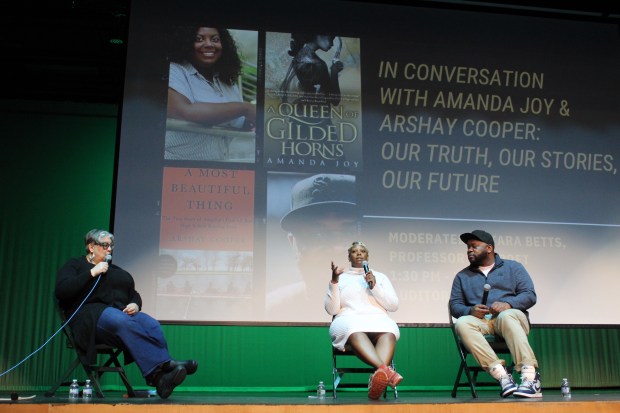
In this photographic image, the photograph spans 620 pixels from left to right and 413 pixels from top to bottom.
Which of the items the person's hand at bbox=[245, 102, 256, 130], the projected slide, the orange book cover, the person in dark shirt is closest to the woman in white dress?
the projected slide

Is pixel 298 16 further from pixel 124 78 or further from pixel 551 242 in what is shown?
pixel 551 242

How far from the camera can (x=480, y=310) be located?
367 cm

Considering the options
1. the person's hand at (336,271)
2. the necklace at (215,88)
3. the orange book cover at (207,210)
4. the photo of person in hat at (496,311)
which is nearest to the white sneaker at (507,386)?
the photo of person in hat at (496,311)

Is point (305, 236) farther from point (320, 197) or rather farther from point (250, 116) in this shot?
point (250, 116)

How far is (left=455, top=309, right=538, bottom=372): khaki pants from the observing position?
343 centimetres

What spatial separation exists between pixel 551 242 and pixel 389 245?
1218 millimetres

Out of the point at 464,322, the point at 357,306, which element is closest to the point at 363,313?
the point at 357,306

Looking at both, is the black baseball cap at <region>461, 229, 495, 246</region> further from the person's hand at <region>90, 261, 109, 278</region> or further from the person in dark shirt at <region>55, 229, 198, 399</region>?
the person's hand at <region>90, 261, 109, 278</region>

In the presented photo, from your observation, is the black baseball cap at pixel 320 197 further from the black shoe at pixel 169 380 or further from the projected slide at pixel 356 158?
the black shoe at pixel 169 380

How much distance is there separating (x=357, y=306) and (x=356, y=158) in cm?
142

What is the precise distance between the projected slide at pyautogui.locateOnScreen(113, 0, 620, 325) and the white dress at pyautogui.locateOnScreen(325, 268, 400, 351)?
0.74m

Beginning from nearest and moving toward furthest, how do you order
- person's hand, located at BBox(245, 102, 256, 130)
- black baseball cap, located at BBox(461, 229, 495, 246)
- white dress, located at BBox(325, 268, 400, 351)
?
white dress, located at BBox(325, 268, 400, 351), black baseball cap, located at BBox(461, 229, 495, 246), person's hand, located at BBox(245, 102, 256, 130)

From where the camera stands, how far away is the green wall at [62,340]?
4871 millimetres

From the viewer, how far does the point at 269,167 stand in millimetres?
4801
